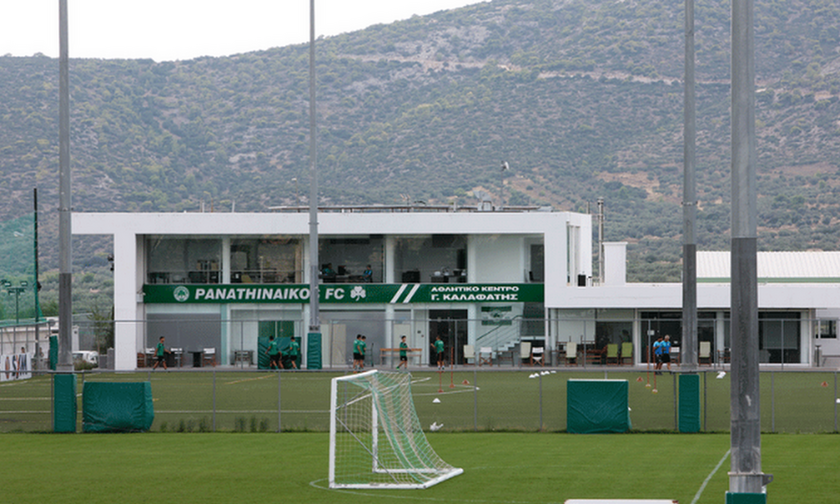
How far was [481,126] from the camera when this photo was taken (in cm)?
12162

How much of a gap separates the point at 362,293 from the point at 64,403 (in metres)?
26.8

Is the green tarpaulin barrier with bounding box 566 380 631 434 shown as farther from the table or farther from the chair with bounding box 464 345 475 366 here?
the table

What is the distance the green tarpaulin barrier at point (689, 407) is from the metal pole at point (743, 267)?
1268 centimetres

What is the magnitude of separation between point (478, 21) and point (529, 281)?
112 metres

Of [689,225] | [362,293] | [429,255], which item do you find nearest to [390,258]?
[429,255]

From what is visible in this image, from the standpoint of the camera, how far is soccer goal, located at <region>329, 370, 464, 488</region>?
16547mm

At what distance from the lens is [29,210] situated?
317 feet

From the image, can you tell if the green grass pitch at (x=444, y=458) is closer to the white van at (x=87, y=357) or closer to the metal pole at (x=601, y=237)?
the white van at (x=87, y=357)

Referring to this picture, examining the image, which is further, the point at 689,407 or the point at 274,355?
the point at 274,355

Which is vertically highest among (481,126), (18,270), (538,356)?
(481,126)

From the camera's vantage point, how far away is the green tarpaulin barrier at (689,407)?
22.7 metres

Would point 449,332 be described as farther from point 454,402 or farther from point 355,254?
point 454,402

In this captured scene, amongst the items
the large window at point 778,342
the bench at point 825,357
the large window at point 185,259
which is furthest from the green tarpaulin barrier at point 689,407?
the large window at point 185,259

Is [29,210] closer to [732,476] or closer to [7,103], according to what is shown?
[7,103]
